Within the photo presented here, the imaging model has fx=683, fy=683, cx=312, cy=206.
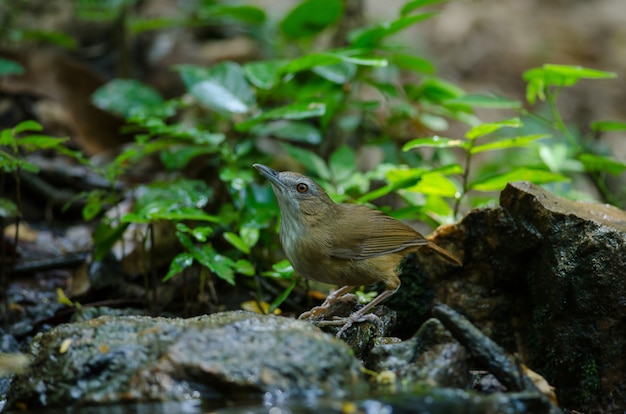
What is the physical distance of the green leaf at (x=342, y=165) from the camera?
537cm

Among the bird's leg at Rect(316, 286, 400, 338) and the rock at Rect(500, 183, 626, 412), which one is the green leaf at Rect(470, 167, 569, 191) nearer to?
the rock at Rect(500, 183, 626, 412)

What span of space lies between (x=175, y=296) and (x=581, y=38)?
9584 mm

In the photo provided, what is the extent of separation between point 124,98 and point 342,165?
→ 246 centimetres

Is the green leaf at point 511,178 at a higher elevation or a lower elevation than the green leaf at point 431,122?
higher

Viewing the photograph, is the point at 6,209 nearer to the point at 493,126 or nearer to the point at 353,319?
the point at 353,319

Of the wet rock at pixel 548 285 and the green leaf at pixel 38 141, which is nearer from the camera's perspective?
the wet rock at pixel 548 285

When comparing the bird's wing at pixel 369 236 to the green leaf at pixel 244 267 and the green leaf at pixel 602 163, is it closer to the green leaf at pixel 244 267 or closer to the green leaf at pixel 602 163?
the green leaf at pixel 244 267

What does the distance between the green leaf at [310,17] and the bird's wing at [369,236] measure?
7.63 ft

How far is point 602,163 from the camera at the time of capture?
5207 millimetres

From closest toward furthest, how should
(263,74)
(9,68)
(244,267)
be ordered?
(244,267) < (263,74) < (9,68)

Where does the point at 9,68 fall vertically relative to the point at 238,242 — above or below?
above

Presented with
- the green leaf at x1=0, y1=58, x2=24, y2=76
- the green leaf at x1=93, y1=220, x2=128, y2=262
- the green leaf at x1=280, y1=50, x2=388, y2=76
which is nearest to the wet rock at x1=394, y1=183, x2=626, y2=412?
the green leaf at x1=280, y1=50, x2=388, y2=76

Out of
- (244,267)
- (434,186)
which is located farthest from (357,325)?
(434,186)

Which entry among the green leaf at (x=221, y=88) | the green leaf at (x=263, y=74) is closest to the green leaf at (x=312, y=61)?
the green leaf at (x=263, y=74)
